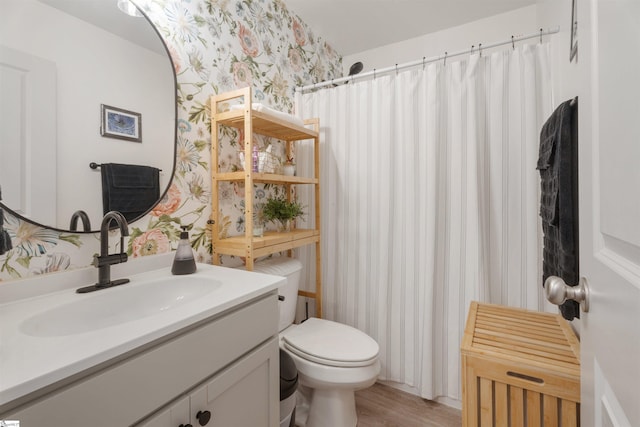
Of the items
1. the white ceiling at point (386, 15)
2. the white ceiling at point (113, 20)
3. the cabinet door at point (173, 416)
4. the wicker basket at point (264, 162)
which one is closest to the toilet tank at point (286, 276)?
the wicker basket at point (264, 162)

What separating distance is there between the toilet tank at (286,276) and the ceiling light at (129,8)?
122cm

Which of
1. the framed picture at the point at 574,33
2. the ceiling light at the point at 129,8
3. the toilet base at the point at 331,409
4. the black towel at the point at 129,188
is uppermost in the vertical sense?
the ceiling light at the point at 129,8

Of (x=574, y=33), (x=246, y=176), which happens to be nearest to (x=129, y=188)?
(x=246, y=176)

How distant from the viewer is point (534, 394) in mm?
958

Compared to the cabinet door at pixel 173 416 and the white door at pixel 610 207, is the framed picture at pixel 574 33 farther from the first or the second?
the cabinet door at pixel 173 416

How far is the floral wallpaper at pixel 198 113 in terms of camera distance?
940 mm

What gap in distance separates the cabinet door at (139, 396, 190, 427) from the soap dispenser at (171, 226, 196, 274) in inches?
20.3

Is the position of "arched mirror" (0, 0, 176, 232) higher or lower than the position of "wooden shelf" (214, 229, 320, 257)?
higher

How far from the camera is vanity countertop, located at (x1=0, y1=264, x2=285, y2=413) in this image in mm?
523

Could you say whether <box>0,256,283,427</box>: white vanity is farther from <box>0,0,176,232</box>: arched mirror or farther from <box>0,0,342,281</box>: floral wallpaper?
<box>0,0,176,232</box>: arched mirror

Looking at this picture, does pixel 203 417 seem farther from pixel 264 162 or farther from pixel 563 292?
pixel 264 162

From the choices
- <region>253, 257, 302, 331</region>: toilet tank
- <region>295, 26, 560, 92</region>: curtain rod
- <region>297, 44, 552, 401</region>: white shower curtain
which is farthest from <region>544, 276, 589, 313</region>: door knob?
<region>295, 26, 560, 92</region>: curtain rod

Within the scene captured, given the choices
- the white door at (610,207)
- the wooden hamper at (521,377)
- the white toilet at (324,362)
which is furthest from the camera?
the white toilet at (324,362)

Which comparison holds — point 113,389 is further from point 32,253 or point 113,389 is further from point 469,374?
point 469,374
